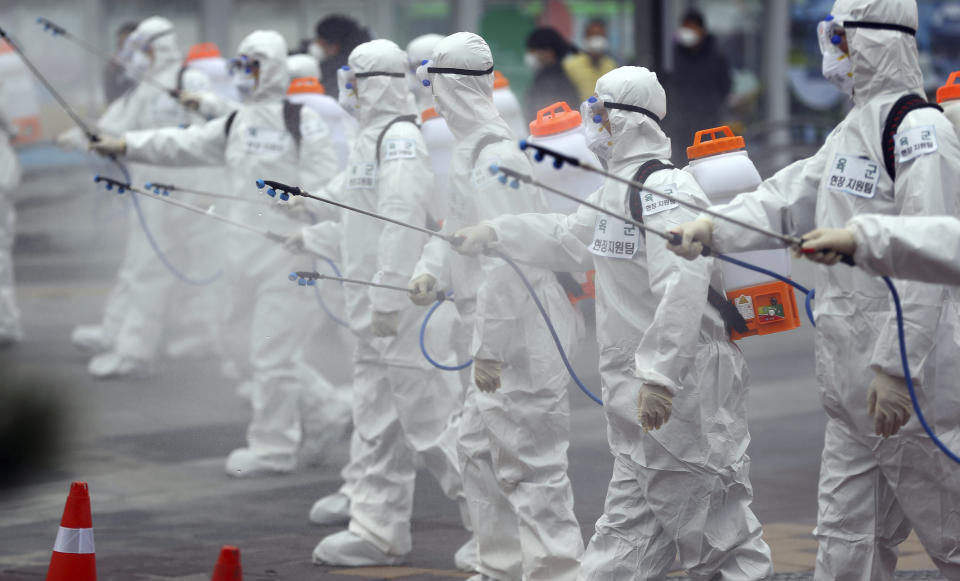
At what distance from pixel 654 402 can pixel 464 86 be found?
5.10 feet

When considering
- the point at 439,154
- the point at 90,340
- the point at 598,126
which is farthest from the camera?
the point at 90,340

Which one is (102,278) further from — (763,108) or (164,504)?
(763,108)

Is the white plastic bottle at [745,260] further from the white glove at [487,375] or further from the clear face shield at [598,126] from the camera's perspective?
the white glove at [487,375]

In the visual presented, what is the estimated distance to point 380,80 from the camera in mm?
6309

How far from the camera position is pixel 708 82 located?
544 inches

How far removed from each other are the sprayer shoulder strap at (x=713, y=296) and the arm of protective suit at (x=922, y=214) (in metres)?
0.60

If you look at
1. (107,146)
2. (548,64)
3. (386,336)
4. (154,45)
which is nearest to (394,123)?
(386,336)

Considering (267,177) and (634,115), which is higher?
(267,177)

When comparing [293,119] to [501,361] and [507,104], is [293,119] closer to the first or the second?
[507,104]

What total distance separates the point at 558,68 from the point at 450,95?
257 inches

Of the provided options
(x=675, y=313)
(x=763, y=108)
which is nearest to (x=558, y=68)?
(x=675, y=313)

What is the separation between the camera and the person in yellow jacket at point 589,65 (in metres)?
12.9

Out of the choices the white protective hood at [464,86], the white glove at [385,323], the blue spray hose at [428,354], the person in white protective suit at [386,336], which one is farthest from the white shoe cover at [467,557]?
the white protective hood at [464,86]

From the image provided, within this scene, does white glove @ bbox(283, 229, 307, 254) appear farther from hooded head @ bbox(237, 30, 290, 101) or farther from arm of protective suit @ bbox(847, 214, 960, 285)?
arm of protective suit @ bbox(847, 214, 960, 285)
